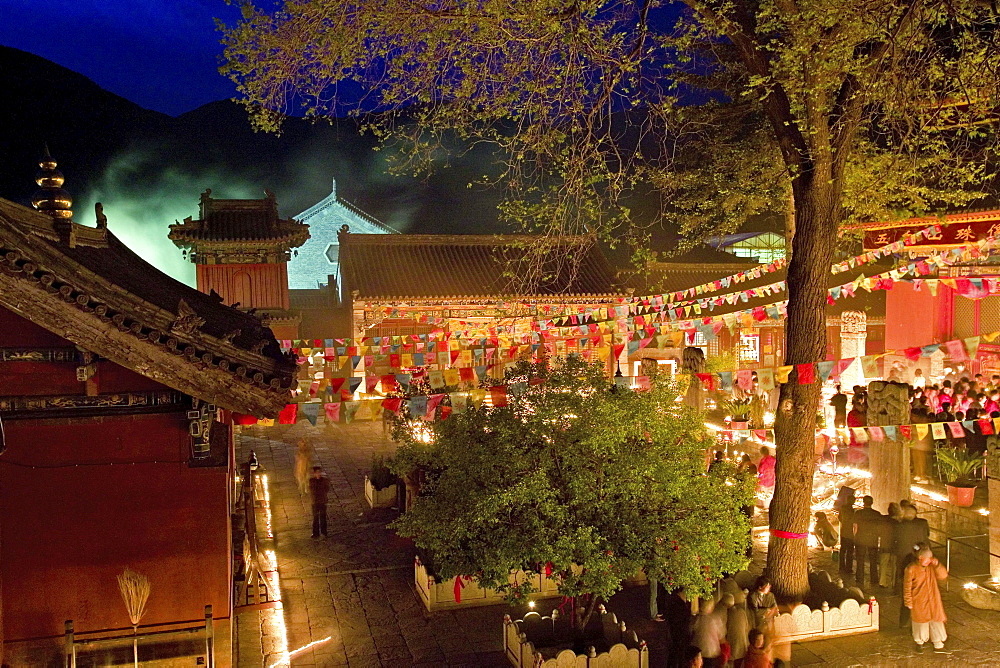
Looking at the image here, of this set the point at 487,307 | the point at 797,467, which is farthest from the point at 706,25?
the point at 487,307

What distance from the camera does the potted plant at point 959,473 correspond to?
15.4 metres

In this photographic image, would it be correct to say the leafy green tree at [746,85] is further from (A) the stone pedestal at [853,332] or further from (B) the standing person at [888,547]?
(A) the stone pedestal at [853,332]

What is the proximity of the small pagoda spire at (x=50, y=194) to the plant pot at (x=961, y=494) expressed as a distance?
53.0 ft

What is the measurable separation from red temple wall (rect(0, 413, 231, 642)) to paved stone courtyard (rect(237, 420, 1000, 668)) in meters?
2.16

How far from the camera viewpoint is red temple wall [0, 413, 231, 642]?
7488 millimetres

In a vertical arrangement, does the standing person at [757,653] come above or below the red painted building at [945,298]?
below

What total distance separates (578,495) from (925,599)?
200 inches

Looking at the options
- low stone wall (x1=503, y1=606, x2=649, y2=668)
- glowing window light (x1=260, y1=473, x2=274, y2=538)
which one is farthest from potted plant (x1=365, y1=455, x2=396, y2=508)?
low stone wall (x1=503, y1=606, x2=649, y2=668)

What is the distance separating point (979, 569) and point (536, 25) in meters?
10.9

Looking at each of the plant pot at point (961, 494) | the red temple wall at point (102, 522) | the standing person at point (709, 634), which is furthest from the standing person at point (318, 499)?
the plant pot at point (961, 494)

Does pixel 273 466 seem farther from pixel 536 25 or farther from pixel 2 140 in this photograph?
pixel 2 140

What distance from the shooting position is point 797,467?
33.4 ft

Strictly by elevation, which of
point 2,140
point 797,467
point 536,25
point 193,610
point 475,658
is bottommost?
point 475,658

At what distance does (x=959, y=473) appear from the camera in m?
15.6
